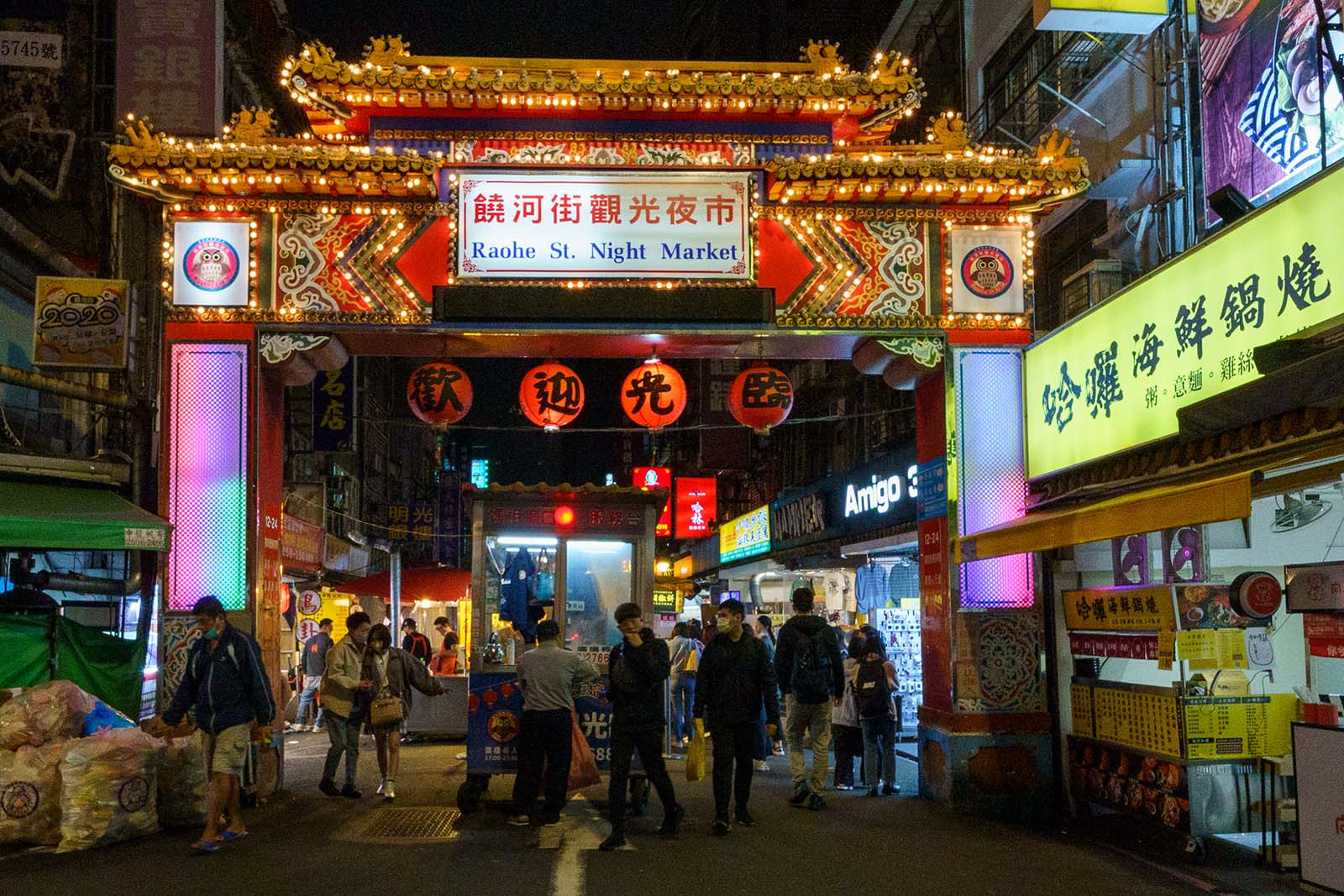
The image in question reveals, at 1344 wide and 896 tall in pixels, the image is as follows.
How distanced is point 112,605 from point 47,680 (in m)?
→ 5.14

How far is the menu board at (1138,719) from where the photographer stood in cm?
938

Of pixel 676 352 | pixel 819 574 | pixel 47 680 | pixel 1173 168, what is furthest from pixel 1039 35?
pixel 47 680

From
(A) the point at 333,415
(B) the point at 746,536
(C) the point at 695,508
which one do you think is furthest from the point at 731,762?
(C) the point at 695,508

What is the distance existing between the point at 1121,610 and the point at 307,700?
48.9 ft

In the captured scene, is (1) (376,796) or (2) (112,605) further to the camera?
(2) (112,605)

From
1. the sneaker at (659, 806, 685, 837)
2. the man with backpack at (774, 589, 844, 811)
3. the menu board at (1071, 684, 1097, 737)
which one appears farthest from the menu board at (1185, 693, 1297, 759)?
the sneaker at (659, 806, 685, 837)

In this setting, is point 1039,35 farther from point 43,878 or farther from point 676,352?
point 43,878

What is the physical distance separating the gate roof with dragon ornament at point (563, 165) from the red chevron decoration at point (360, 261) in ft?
0.06

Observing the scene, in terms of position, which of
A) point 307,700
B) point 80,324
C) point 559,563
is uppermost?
point 80,324

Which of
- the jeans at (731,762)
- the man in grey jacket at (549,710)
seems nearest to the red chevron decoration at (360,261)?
the man in grey jacket at (549,710)

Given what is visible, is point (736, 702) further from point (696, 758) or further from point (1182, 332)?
point (1182, 332)

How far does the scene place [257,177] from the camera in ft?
38.7

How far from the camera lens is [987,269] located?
1241cm

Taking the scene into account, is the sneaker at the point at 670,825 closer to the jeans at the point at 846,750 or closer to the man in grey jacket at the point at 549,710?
the man in grey jacket at the point at 549,710
